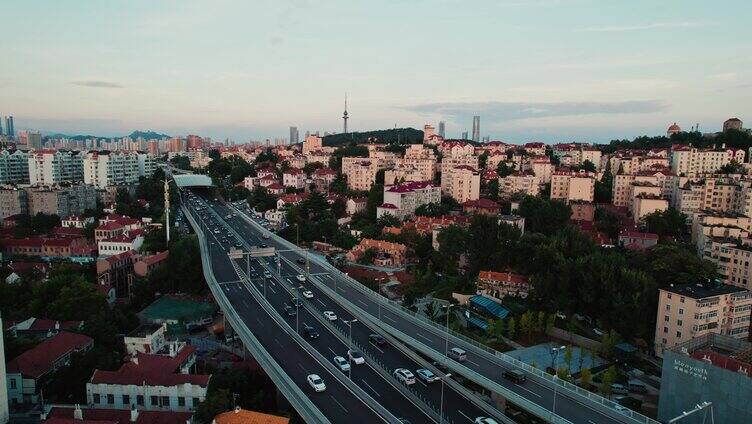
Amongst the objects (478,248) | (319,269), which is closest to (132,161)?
(319,269)

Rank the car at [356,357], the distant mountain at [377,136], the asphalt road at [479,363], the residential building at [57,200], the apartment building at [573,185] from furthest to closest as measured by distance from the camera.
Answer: the distant mountain at [377,136]
the residential building at [57,200]
the apartment building at [573,185]
the car at [356,357]
the asphalt road at [479,363]

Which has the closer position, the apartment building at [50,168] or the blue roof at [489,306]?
the blue roof at [489,306]

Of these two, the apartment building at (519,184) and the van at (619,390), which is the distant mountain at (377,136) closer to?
the apartment building at (519,184)

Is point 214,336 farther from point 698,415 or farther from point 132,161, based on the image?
point 132,161

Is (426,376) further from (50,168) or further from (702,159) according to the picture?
(50,168)

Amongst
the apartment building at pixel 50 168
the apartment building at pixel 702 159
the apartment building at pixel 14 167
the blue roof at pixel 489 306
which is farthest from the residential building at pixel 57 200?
the apartment building at pixel 702 159

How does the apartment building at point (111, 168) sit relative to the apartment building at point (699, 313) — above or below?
above

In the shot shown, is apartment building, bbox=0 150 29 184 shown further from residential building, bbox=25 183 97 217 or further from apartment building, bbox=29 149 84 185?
residential building, bbox=25 183 97 217
